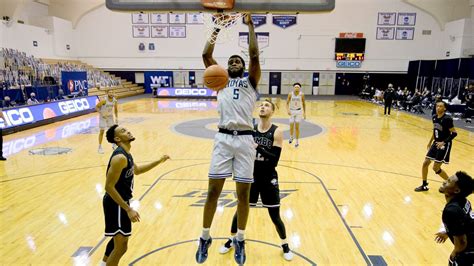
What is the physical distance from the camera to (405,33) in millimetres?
29188

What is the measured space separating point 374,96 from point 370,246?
24.4 metres

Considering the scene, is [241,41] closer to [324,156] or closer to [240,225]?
[324,156]

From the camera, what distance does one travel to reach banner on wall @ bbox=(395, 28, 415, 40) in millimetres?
29109

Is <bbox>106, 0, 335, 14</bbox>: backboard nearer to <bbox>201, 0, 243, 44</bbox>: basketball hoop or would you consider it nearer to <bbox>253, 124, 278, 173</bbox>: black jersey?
<bbox>201, 0, 243, 44</bbox>: basketball hoop

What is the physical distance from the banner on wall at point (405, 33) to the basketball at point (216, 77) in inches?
1186

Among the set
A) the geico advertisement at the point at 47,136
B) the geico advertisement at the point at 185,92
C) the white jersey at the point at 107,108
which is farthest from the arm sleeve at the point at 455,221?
the geico advertisement at the point at 185,92

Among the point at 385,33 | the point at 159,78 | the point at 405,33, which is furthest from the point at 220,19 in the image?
the point at 405,33

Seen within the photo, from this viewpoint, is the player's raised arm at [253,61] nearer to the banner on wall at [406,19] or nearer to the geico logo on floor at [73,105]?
the geico logo on floor at [73,105]

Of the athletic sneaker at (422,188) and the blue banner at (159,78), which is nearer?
the athletic sneaker at (422,188)

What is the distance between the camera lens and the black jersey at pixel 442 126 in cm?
661

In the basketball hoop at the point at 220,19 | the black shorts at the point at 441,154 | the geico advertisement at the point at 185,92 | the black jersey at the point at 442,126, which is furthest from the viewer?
the geico advertisement at the point at 185,92

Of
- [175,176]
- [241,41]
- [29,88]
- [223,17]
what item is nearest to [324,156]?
[175,176]

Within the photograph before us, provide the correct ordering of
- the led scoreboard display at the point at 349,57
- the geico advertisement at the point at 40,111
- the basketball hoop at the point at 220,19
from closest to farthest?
the basketball hoop at the point at 220,19 < the geico advertisement at the point at 40,111 < the led scoreboard display at the point at 349,57

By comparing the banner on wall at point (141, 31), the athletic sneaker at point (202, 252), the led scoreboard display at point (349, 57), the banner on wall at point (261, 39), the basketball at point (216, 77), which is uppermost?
the banner on wall at point (141, 31)
